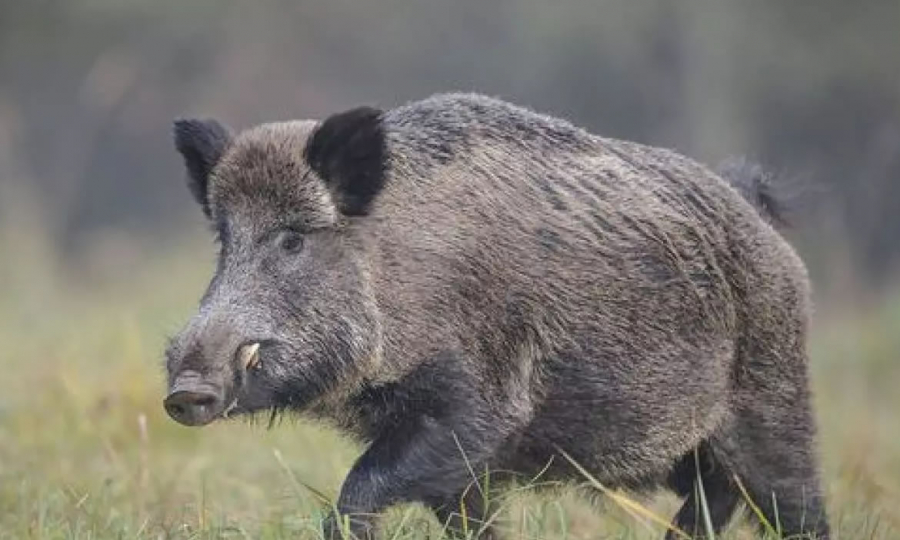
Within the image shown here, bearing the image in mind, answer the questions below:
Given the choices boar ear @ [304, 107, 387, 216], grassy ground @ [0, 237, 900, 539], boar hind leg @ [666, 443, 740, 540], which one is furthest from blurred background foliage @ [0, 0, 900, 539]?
boar ear @ [304, 107, 387, 216]

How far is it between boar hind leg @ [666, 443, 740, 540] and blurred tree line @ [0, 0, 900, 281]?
8.06 m

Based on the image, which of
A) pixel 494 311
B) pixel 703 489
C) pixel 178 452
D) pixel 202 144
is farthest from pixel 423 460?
pixel 178 452

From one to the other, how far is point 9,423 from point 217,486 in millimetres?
1441

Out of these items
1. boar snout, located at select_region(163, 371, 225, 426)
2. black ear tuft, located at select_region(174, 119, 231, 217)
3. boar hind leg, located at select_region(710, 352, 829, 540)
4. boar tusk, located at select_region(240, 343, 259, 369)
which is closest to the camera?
boar snout, located at select_region(163, 371, 225, 426)

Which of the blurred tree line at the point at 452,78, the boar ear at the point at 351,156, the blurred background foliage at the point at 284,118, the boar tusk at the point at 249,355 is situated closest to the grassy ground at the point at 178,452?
the blurred background foliage at the point at 284,118

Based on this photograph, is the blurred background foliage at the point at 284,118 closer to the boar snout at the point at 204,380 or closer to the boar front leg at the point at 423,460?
the boar front leg at the point at 423,460

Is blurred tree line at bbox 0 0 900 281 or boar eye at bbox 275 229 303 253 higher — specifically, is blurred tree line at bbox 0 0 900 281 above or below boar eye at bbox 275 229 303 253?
above

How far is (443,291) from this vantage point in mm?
5734

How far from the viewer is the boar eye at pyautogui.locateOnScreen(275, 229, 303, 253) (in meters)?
5.61

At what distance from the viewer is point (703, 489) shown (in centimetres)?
654

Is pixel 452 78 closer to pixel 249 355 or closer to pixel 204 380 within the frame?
pixel 249 355

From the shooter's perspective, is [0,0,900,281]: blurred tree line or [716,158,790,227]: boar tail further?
[0,0,900,281]: blurred tree line

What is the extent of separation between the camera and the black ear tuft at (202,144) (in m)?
5.83

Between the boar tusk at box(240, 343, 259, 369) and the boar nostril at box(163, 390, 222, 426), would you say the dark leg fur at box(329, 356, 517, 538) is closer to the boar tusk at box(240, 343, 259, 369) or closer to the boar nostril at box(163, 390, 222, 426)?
the boar tusk at box(240, 343, 259, 369)
